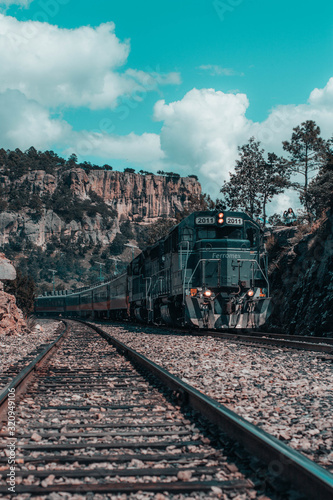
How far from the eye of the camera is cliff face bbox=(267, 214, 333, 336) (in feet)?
57.2

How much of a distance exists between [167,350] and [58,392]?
15.8 ft

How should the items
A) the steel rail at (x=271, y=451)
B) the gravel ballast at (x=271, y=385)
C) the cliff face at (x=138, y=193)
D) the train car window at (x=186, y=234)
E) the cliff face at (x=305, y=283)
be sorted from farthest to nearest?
1. the cliff face at (x=138, y=193)
2. the cliff face at (x=305, y=283)
3. the train car window at (x=186, y=234)
4. the gravel ballast at (x=271, y=385)
5. the steel rail at (x=271, y=451)

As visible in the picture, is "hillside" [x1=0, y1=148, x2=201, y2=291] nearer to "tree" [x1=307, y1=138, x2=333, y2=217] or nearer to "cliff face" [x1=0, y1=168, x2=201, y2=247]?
"cliff face" [x1=0, y1=168, x2=201, y2=247]

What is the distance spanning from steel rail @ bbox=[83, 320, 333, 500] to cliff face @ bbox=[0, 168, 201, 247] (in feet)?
377

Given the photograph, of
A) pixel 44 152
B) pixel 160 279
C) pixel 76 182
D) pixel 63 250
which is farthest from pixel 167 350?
pixel 44 152

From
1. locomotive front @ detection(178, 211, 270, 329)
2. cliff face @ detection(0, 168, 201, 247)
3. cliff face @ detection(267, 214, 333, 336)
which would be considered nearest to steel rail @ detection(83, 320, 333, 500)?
locomotive front @ detection(178, 211, 270, 329)

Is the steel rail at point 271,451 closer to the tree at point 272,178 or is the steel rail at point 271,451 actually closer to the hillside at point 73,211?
the tree at point 272,178

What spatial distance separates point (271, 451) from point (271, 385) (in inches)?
127

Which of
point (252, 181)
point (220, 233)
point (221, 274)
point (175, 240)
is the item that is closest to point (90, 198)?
point (252, 181)

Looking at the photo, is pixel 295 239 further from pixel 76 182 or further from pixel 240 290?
pixel 76 182

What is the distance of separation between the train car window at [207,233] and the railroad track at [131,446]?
9228 millimetres

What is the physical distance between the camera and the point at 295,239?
88.3ft

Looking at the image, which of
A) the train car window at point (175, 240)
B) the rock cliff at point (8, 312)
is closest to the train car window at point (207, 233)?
the train car window at point (175, 240)

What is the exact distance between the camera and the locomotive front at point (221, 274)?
14.6 meters
